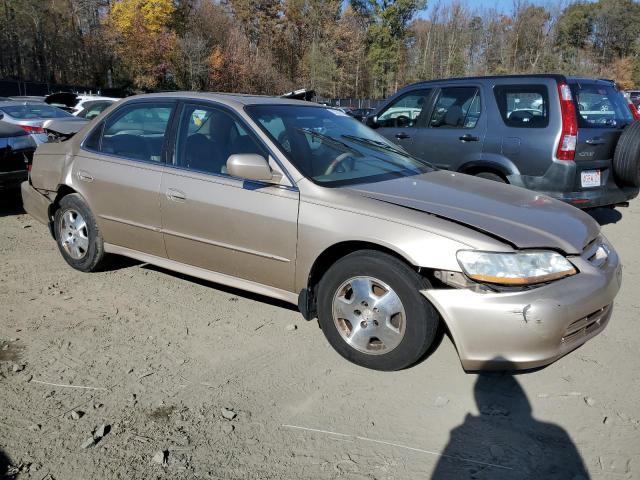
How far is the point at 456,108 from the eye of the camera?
6645 mm

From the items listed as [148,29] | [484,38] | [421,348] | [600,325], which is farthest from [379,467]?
[484,38]

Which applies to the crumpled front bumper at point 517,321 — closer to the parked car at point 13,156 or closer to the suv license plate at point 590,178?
the suv license plate at point 590,178

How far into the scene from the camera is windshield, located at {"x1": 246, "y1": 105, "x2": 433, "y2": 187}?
11.9 ft

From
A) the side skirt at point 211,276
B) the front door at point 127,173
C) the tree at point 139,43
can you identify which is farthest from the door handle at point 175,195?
the tree at point 139,43

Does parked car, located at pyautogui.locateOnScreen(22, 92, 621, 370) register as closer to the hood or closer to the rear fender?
the hood

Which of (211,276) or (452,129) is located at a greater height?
(452,129)

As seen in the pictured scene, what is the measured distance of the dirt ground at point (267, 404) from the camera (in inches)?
95.8

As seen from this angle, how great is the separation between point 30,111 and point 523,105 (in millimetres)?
9314

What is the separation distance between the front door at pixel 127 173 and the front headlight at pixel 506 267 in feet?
7.78

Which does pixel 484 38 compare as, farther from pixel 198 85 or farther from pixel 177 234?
pixel 177 234

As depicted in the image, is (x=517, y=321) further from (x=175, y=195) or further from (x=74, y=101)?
(x=74, y=101)

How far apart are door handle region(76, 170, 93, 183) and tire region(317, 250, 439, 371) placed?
2.37m

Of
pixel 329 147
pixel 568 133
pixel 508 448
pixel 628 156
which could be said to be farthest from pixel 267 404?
pixel 628 156

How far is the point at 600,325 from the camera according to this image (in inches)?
124
